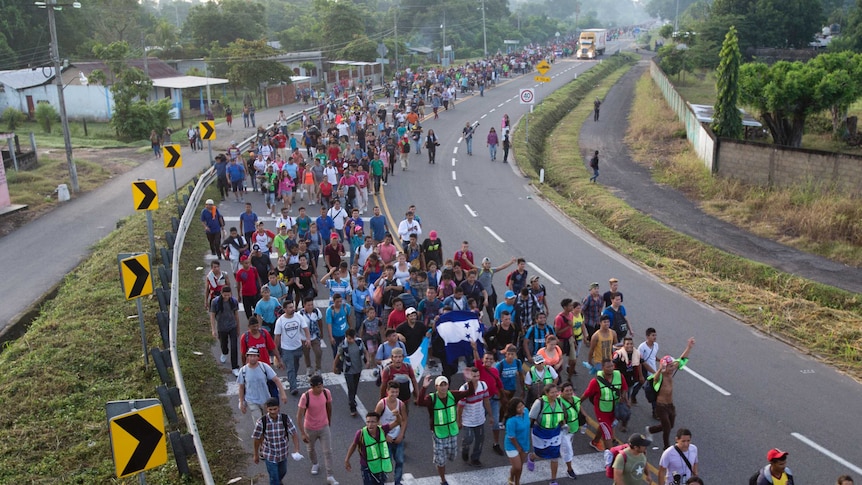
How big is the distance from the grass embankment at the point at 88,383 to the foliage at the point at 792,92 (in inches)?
975

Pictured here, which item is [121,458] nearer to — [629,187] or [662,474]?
[662,474]

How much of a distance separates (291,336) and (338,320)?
1027 millimetres

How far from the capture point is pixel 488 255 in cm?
2039

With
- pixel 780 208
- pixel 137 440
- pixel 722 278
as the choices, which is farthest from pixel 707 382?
pixel 780 208

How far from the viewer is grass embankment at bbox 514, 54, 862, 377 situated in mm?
15164

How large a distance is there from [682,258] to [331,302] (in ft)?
38.6

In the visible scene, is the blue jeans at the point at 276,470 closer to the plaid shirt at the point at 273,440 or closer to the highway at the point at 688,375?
the plaid shirt at the point at 273,440

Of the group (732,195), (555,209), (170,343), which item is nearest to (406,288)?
(170,343)

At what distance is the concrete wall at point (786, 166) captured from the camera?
23.5m

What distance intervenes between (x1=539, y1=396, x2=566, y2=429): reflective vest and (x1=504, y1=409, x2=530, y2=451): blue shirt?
20 cm

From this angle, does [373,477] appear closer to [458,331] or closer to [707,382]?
[458,331]

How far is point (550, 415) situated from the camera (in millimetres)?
9562

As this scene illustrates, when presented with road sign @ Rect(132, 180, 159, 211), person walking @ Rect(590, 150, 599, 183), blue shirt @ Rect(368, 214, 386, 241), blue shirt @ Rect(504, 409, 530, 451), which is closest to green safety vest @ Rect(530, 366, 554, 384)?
blue shirt @ Rect(504, 409, 530, 451)

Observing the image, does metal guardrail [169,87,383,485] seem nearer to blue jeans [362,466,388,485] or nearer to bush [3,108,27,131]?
blue jeans [362,466,388,485]
